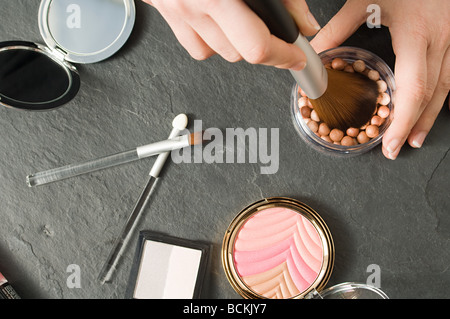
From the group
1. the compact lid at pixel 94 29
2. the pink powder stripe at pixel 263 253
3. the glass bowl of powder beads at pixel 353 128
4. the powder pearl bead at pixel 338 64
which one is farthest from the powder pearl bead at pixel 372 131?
the compact lid at pixel 94 29

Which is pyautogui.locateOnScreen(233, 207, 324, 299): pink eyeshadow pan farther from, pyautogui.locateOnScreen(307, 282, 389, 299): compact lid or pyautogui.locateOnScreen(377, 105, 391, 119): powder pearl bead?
pyautogui.locateOnScreen(377, 105, 391, 119): powder pearl bead

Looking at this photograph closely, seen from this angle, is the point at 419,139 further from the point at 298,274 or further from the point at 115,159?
the point at 115,159

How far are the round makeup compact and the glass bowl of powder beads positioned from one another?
0.39 feet

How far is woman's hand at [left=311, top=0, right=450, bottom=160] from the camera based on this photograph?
2.13 ft

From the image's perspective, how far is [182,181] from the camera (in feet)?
2.48

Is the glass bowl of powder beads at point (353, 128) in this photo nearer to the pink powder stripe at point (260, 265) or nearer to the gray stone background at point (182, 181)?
the gray stone background at point (182, 181)

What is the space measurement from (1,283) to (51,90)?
0.35m

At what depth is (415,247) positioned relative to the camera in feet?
2.39

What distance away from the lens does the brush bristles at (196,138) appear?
724mm

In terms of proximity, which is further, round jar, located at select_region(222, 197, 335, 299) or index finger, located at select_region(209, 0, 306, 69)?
round jar, located at select_region(222, 197, 335, 299)

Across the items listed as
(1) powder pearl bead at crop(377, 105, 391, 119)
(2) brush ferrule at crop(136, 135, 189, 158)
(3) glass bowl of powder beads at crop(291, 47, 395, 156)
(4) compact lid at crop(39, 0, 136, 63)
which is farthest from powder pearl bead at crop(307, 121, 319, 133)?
(4) compact lid at crop(39, 0, 136, 63)

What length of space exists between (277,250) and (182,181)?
0.66 ft

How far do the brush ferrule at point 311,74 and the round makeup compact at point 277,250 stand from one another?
21cm
